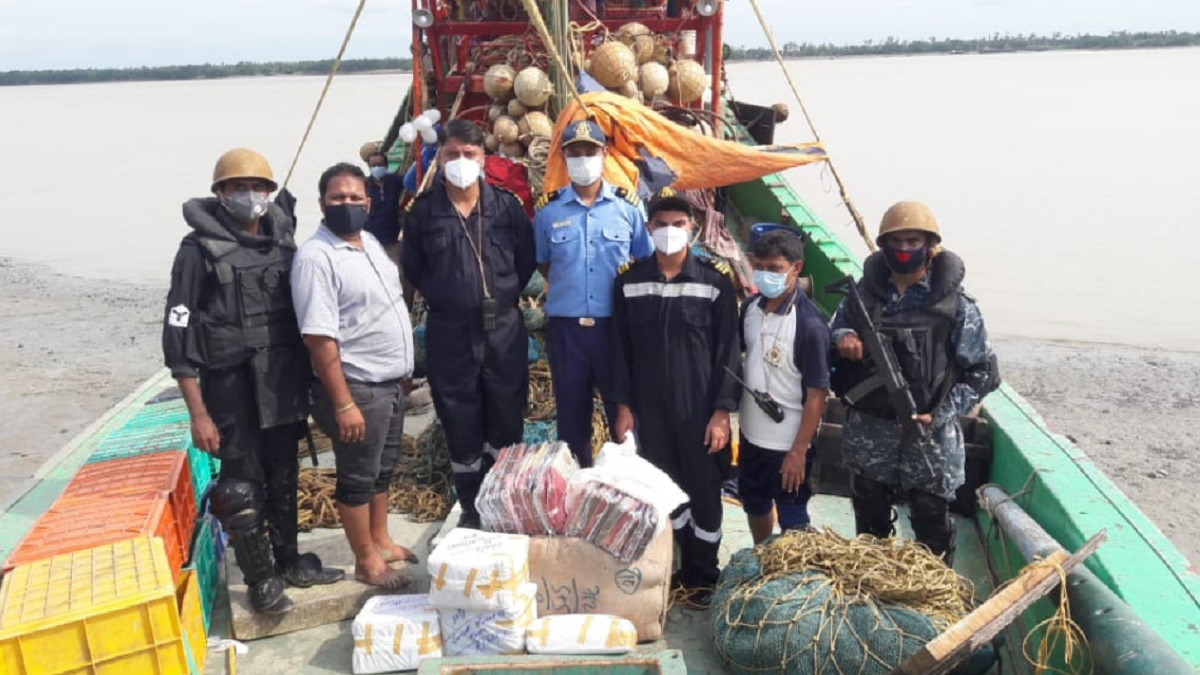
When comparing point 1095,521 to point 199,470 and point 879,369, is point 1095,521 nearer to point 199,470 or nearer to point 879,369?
point 879,369

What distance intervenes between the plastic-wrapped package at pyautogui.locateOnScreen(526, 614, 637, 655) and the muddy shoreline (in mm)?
4621

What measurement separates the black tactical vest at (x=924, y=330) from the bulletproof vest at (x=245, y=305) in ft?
6.54

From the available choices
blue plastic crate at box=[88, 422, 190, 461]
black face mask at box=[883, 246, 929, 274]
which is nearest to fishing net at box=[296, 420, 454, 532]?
blue plastic crate at box=[88, 422, 190, 461]

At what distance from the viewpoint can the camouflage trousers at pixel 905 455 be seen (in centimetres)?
332

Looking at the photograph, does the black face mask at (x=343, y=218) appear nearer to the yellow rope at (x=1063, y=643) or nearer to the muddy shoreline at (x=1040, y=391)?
the yellow rope at (x=1063, y=643)

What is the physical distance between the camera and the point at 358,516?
11.2 ft

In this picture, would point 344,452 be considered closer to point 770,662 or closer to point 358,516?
point 358,516

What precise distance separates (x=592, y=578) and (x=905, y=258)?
→ 1497 mm

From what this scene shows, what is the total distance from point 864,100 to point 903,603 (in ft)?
132

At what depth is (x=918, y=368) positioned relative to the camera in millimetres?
3234

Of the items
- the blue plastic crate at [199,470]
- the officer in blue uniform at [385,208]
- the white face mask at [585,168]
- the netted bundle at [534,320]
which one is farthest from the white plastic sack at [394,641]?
the officer in blue uniform at [385,208]

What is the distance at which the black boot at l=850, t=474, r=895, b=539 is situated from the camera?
3479mm

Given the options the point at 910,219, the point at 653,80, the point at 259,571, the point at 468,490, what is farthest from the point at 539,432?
the point at 653,80

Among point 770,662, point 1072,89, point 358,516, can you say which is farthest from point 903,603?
point 1072,89
